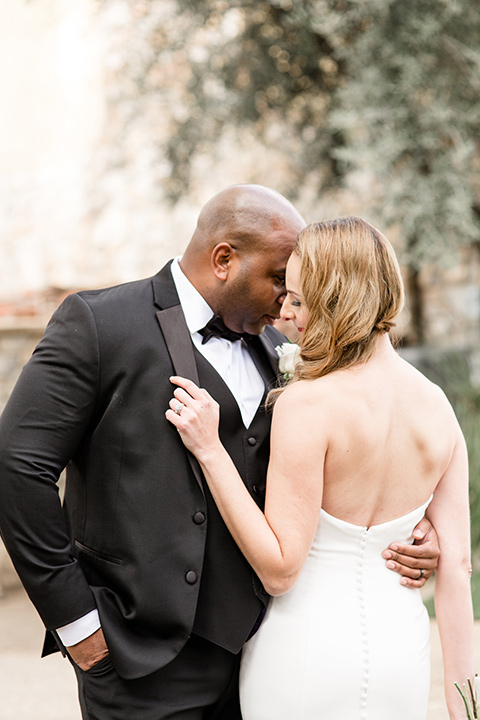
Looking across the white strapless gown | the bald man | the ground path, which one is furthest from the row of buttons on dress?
the ground path

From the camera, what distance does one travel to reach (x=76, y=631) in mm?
1774

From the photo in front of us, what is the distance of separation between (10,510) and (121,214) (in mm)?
9747

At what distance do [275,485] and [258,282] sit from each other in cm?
54

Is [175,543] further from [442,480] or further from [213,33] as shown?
[213,33]

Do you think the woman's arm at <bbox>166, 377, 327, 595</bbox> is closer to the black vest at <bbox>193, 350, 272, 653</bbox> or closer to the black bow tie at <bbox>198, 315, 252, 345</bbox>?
the black vest at <bbox>193, 350, 272, 653</bbox>

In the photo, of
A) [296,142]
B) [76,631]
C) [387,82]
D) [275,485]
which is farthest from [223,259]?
[296,142]

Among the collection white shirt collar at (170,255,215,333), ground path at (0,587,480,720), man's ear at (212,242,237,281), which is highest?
man's ear at (212,242,237,281)

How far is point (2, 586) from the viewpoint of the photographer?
19.4 ft

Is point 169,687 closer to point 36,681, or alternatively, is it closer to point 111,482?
point 111,482

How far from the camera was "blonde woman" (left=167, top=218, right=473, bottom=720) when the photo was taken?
5.73 feet

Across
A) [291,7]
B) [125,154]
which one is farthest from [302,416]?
[125,154]

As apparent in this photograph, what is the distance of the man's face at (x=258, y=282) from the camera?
1.95m

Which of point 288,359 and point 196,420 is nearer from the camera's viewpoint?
point 196,420

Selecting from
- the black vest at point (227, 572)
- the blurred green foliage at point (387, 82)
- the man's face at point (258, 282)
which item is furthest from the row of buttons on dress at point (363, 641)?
the blurred green foliage at point (387, 82)
